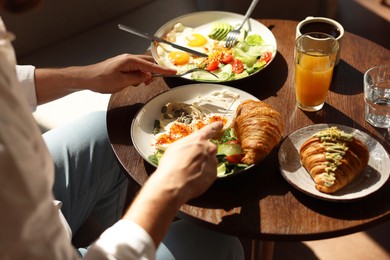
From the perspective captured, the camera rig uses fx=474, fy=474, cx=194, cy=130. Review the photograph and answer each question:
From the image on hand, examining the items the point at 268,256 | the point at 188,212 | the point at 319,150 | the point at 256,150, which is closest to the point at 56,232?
the point at 188,212

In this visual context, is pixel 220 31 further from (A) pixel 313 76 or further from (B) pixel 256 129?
(B) pixel 256 129

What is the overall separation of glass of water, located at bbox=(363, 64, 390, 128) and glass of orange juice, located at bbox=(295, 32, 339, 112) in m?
0.11

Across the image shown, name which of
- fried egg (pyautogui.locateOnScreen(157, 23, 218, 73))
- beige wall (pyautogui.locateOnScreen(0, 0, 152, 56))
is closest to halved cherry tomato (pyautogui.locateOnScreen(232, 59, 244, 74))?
fried egg (pyautogui.locateOnScreen(157, 23, 218, 73))

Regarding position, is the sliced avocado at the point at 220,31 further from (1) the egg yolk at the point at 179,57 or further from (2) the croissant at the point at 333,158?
(2) the croissant at the point at 333,158

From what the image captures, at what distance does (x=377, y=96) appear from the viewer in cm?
138

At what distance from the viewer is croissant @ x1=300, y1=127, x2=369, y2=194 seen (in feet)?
3.66

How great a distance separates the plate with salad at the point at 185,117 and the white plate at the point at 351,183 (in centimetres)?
13

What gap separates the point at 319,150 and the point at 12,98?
0.73 meters

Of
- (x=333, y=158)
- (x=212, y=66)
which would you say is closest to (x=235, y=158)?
(x=333, y=158)

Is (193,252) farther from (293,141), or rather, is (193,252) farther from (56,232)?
(56,232)

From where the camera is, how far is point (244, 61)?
157 cm

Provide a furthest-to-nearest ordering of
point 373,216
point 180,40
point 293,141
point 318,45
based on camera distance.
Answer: point 180,40
point 318,45
point 293,141
point 373,216

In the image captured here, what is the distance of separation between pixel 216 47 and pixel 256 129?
55 centimetres

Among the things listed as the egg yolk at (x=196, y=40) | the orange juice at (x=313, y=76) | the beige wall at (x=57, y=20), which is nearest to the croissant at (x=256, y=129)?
the orange juice at (x=313, y=76)
